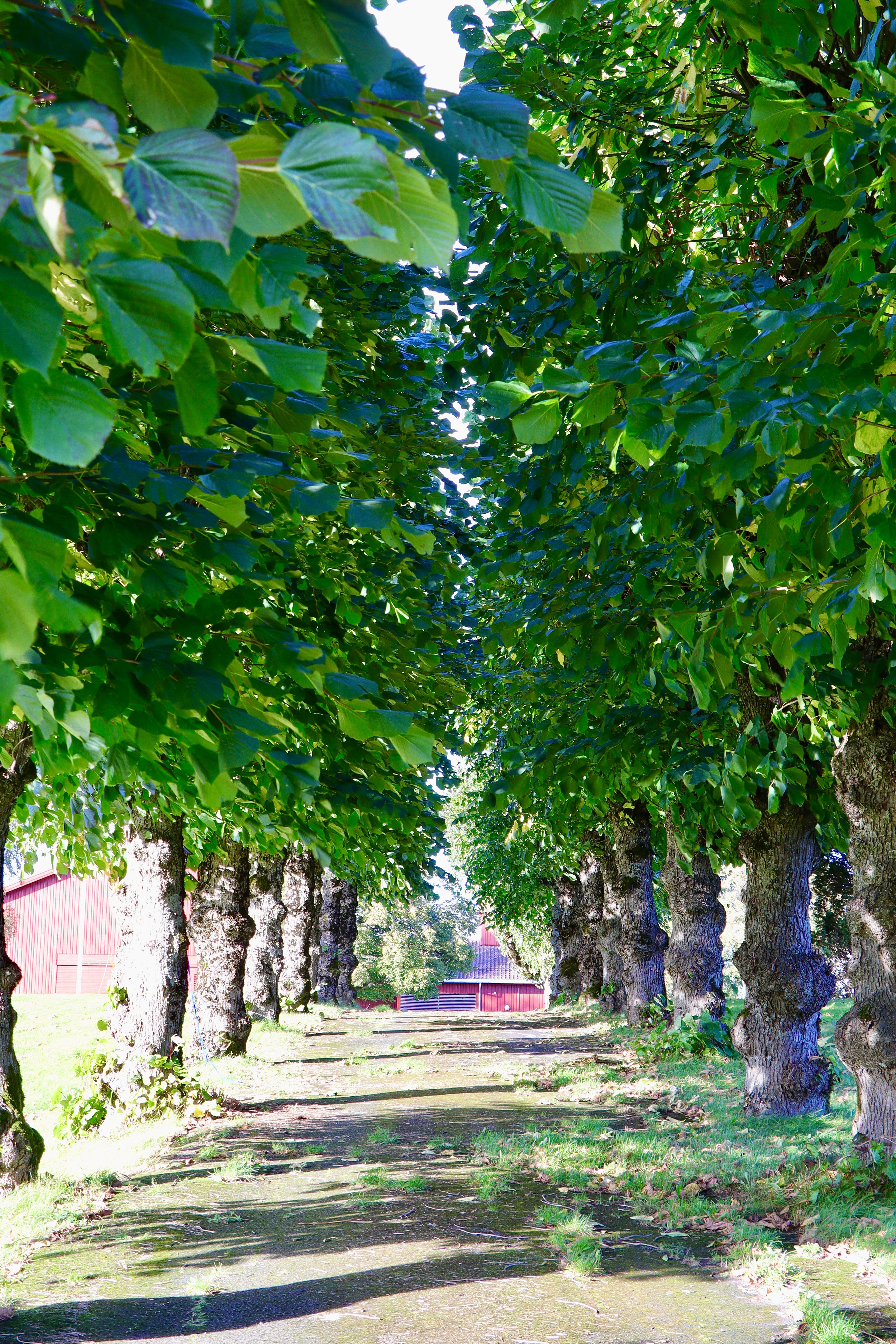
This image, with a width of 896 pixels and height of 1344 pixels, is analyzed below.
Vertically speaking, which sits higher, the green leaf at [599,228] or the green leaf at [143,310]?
the green leaf at [599,228]

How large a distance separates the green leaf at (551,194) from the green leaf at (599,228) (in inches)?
0.8

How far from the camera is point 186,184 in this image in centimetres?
107

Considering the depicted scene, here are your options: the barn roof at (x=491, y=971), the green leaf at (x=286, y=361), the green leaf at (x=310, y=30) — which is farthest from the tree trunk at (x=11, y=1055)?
the barn roof at (x=491, y=971)

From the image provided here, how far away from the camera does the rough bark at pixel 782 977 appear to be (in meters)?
10.4

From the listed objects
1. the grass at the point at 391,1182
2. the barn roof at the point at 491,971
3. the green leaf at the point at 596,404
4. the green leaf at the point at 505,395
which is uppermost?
the green leaf at the point at 596,404

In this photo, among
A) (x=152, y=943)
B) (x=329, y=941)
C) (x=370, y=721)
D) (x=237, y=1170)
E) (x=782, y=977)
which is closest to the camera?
(x=370, y=721)

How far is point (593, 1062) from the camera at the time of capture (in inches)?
659

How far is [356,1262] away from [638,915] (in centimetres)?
1351

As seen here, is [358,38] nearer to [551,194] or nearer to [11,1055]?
[551,194]

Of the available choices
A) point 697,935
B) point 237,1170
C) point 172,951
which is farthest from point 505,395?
point 697,935

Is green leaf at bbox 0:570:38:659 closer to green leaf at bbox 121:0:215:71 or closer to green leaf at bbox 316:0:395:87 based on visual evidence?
green leaf at bbox 121:0:215:71

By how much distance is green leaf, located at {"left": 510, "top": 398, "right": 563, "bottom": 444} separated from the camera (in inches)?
107

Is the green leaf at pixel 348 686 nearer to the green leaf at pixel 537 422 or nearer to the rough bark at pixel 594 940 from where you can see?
the green leaf at pixel 537 422

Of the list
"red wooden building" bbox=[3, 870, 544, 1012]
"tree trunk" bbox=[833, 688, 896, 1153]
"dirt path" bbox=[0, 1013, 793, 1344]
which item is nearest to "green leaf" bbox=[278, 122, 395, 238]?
"dirt path" bbox=[0, 1013, 793, 1344]
